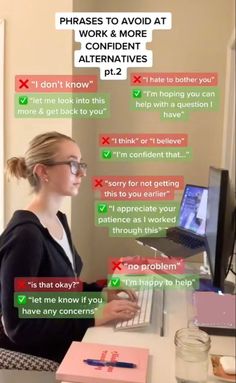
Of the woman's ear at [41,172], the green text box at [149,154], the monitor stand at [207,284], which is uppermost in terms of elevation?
the green text box at [149,154]

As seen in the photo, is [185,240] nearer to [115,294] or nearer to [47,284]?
[115,294]

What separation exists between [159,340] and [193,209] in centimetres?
65

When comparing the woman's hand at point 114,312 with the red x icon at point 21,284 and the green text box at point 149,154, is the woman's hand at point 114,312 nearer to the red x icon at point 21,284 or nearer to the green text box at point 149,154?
the red x icon at point 21,284

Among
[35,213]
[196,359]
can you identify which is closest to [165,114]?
[35,213]

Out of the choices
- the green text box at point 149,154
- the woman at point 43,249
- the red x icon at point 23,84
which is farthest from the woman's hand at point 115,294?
the red x icon at point 23,84

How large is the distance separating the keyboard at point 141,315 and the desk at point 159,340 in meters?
0.01

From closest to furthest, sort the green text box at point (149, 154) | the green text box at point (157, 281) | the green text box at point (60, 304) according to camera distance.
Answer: the green text box at point (60, 304) < the green text box at point (157, 281) < the green text box at point (149, 154)

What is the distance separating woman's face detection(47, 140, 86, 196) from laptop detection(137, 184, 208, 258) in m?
0.38

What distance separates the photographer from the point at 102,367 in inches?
28.7

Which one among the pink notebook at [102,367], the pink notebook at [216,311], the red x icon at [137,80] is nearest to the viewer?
the pink notebook at [102,367]

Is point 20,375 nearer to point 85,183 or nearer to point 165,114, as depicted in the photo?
point 85,183

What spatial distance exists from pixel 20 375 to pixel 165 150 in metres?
0.91

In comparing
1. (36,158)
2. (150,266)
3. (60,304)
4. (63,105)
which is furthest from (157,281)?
(63,105)

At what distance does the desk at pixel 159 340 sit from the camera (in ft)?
2.42
